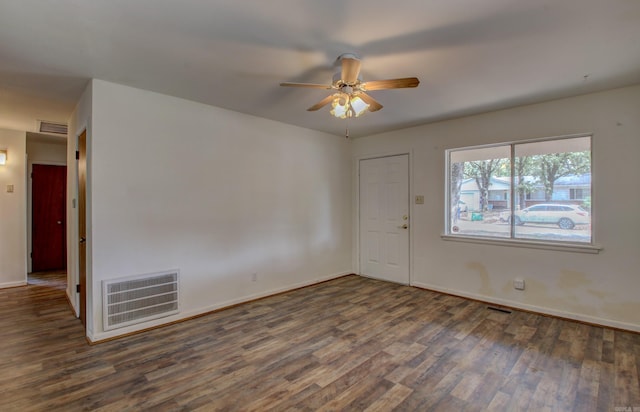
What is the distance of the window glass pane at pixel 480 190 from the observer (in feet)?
12.6

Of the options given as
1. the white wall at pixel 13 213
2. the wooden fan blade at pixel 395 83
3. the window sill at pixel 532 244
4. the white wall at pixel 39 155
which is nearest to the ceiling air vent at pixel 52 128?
the white wall at pixel 13 213

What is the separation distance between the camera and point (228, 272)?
3775 mm

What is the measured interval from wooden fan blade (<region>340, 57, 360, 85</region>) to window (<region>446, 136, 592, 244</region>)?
2.54 metres

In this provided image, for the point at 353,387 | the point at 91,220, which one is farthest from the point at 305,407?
the point at 91,220

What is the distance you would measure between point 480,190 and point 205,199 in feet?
11.7

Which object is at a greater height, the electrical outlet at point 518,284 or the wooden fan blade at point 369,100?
the wooden fan blade at point 369,100

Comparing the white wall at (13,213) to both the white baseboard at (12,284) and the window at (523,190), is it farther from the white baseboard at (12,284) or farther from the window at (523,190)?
the window at (523,190)

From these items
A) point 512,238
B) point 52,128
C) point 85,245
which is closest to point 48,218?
point 52,128

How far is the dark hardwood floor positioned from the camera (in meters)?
2.01

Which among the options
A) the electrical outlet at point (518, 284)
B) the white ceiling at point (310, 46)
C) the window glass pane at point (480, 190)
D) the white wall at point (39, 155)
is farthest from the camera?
the white wall at point (39, 155)

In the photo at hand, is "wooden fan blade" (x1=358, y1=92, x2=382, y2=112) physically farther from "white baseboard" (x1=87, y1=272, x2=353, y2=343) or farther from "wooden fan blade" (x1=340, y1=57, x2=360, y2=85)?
"white baseboard" (x1=87, y1=272, x2=353, y2=343)

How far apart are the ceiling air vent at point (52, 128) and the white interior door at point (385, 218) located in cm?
463

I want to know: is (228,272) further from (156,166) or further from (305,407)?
(305,407)

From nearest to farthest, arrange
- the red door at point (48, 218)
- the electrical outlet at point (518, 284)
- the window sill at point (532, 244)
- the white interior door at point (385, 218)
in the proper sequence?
the window sill at point (532, 244) → the electrical outlet at point (518, 284) → the white interior door at point (385, 218) → the red door at point (48, 218)
